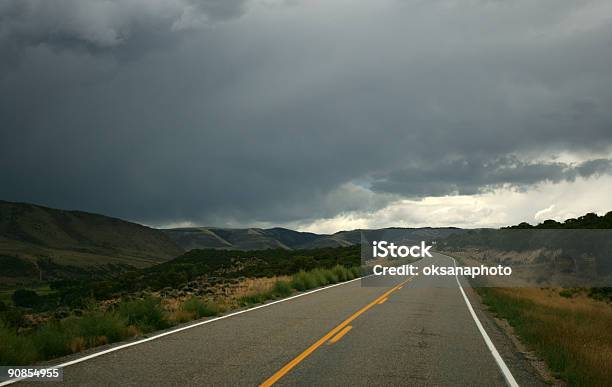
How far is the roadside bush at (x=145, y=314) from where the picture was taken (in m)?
13.4

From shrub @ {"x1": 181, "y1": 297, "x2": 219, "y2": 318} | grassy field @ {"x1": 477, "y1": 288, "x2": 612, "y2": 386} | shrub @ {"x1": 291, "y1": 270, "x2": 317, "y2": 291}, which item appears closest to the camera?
grassy field @ {"x1": 477, "y1": 288, "x2": 612, "y2": 386}

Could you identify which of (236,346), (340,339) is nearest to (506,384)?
(340,339)

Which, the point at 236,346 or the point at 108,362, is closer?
the point at 108,362

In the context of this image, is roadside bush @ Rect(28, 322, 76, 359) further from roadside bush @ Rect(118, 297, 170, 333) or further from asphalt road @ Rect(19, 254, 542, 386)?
roadside bush @ Rect(118, 297, 170, 333)

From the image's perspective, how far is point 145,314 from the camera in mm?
13867

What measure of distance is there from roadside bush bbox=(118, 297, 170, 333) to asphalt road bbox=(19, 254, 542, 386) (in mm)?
1083

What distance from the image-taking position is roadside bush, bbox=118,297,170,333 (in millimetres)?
13359

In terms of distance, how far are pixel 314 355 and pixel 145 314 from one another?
6.09m

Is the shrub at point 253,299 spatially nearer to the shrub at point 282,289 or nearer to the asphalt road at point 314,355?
the shrub at point 282,289

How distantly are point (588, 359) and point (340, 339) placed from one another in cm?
480

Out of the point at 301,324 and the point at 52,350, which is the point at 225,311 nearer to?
the point at 301,324

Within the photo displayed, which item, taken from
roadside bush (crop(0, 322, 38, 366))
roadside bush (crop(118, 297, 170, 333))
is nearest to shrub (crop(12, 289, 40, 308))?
roadside bush (crop(118, 297, 170, 333))

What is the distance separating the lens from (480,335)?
13.0 metres

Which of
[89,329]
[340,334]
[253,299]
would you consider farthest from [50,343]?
[253,299]
